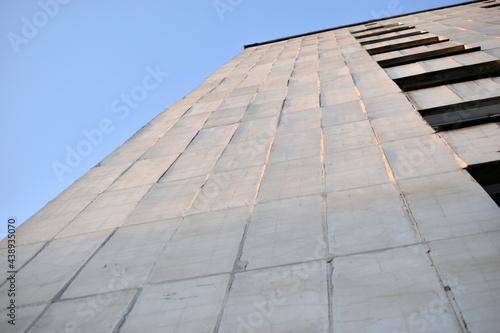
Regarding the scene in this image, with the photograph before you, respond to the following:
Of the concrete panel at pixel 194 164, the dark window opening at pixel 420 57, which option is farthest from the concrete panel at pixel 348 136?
the dark window opening at pixel 420 57

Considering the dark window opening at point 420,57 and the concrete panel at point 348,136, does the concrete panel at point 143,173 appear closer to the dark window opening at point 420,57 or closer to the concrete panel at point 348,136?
the concrete panel at point 348,136

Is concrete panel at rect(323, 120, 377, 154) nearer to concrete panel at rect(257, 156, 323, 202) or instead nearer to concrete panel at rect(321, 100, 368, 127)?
concrete panel at rect(321, 100, 368, 127)

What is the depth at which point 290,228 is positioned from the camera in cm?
257

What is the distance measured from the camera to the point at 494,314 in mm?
1581

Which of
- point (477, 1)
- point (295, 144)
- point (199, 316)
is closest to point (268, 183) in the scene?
point (295, 144)

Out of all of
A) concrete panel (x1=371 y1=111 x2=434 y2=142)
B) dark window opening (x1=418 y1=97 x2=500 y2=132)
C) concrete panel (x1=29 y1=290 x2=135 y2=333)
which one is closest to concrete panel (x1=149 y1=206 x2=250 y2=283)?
concrete panel (x1=29 y1=290 x2=135 y2=333)

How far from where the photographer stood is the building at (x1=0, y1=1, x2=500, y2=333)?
187 cm

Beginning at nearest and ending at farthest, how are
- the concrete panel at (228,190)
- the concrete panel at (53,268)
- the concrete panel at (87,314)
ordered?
1. the concrete panel at (87,314)
2. the concrete panel at (53,268)
3. the concrete panel at (228,190)

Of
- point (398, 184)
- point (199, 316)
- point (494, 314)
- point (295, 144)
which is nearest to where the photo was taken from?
point (494, 314)

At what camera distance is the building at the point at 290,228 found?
187cm

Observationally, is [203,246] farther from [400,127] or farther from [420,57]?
[420,57]

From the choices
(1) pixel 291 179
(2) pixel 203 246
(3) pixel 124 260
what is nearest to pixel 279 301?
(2) pixel 203 246

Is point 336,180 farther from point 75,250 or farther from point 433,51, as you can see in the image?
point 433,51

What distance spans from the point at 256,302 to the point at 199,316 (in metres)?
0.32
